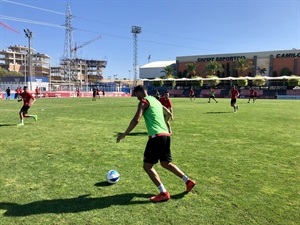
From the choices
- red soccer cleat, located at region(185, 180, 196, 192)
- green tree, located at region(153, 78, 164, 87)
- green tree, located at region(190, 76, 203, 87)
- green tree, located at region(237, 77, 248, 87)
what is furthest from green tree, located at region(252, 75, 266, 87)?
red soccer cleat, located at region(185, 180, 196, 192)

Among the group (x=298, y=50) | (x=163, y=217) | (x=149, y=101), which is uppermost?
(x=298, y=50)

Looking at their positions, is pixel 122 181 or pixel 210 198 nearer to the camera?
pixel 210 198

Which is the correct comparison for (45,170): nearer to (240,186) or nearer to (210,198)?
(210,198)

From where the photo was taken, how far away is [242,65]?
82.8 metres

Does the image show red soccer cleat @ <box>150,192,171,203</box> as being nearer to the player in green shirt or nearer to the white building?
the player in green shirt

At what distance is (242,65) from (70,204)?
83.1 m

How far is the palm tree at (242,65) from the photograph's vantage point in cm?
8256

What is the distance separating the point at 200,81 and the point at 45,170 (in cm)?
7072

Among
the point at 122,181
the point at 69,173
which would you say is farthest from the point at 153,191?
the point at 69,173

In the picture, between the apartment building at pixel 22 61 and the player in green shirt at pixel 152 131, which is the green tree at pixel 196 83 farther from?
the apartment building at pixel 22 61

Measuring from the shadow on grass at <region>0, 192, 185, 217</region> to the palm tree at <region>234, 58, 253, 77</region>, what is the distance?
8201cm

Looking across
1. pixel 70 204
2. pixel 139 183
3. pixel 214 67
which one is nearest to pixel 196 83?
pixel 214 67

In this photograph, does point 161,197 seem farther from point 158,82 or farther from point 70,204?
point 158,82

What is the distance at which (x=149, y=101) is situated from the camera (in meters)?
5.27
